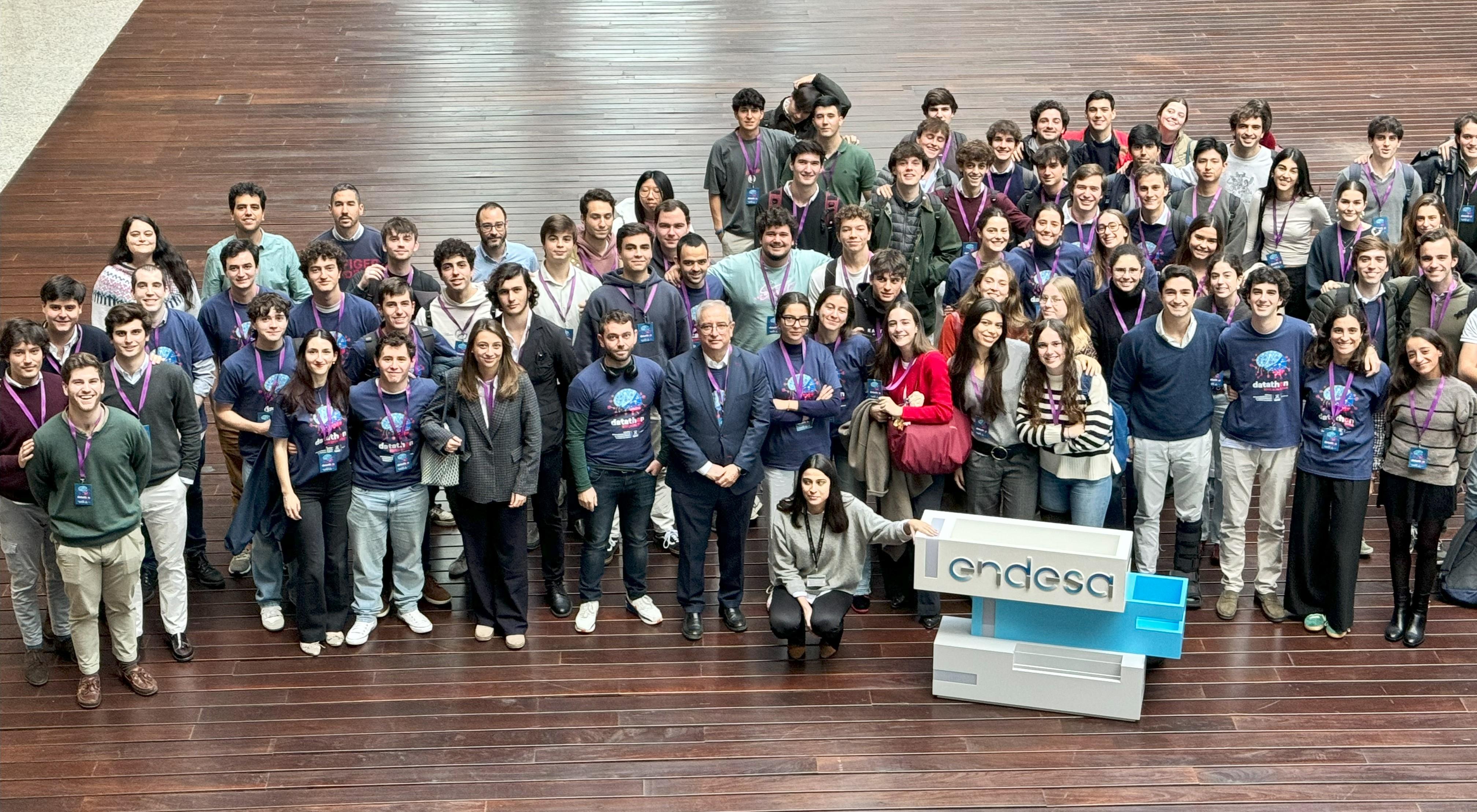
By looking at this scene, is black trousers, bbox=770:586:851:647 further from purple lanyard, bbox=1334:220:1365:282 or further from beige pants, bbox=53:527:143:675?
purple lanyard, bbox=1334:220:1365:282

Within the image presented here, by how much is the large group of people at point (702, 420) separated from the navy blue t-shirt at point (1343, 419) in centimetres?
1

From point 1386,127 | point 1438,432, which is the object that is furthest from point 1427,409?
point 1386,127

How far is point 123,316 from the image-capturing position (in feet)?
20.7

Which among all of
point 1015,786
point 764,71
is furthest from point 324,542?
point 764,71

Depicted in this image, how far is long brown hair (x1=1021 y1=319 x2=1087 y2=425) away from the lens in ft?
21.1

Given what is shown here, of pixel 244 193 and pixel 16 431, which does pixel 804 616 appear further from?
pixel 244 193

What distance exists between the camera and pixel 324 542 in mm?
6625

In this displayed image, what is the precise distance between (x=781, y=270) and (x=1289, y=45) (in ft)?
25.3

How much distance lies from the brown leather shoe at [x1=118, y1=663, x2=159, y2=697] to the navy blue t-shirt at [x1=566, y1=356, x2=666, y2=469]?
1.98 m

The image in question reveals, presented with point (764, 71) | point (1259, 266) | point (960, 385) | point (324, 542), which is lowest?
point (324, 542)

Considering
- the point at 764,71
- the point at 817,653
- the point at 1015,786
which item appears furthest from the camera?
the point at 764,71

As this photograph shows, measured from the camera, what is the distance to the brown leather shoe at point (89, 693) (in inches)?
245

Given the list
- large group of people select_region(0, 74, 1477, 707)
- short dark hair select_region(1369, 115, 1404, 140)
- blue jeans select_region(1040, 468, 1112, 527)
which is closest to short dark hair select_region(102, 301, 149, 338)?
large group of people select_region(0, 74, 1477, 707)

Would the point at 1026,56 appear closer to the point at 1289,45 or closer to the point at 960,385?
the point at 1289,45
